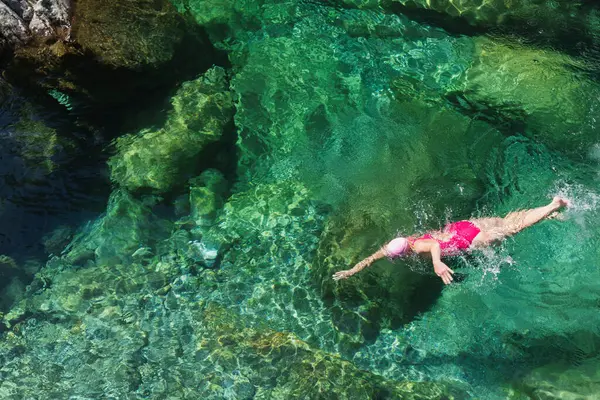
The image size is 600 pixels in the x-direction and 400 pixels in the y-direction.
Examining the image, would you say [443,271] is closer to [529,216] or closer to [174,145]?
[529,216]

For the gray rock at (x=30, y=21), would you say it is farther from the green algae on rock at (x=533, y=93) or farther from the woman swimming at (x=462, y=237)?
the green algae on rock at (x=533, y=93)

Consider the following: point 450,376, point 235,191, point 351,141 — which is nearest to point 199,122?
point 235,191

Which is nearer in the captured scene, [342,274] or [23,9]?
[342,274]

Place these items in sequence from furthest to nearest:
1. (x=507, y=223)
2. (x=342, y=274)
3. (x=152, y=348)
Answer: (x=507, y=223)
(x=342, y=274)
(x=152, y=348)

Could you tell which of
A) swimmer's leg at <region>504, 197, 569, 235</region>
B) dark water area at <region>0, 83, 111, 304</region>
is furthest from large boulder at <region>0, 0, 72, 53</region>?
swimmer's leg at <region>504, 197, 569, 235</region>

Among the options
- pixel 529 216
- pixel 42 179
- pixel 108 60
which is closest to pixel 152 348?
pixel 42 179

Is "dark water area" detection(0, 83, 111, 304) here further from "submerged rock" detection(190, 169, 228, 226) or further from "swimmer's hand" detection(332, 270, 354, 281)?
"swimmer's hand" detection(332, 270, 354, 281)
